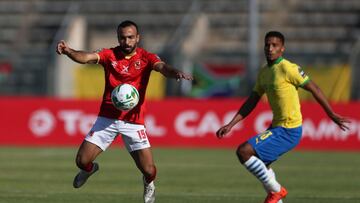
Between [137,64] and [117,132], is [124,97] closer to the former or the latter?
[137,64]

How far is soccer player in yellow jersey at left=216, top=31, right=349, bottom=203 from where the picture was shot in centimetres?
1157

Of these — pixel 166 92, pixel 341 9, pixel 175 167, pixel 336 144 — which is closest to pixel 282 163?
pixel 175 167

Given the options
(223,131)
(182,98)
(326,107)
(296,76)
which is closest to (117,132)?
(223,131)

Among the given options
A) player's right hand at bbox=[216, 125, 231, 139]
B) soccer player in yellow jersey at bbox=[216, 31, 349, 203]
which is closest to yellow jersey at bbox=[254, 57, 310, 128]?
soccer player in yellow jersey at bbox=[216, 31, 349, 203]

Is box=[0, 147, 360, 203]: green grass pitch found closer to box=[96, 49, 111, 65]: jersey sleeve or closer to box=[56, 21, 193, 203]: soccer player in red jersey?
box=[56, 21, 193, 203]: soccer player in red jersey

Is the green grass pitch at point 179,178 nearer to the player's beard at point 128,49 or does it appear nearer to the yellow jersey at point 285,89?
the yellow jersey at point 285,89

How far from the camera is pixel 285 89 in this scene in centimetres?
1189

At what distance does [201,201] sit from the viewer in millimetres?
13242

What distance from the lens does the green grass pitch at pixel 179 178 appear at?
13797 millimetres

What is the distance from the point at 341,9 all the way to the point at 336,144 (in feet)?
32.3

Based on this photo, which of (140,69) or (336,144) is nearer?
(140,69)

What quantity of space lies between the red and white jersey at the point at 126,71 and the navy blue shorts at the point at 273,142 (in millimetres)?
1538

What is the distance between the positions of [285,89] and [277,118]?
374 millimetres

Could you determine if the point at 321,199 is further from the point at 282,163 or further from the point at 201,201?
the point at 282,163
